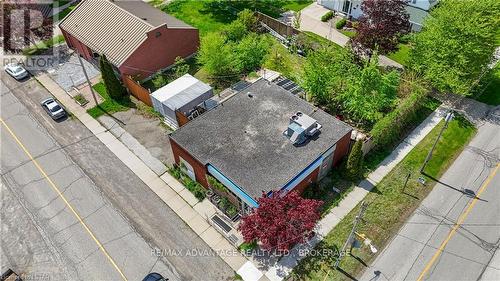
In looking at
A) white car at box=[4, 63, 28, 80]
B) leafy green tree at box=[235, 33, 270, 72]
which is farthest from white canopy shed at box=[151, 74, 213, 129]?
white car at box=[4, 63, 28, 80]

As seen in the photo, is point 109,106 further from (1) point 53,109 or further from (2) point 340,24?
(2) point 340,24

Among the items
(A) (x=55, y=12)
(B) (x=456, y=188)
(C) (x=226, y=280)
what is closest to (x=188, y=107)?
(C) (x=226, y=280)

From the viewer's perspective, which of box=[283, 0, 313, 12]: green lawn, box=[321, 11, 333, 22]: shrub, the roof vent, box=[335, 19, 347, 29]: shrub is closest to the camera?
the roof vent

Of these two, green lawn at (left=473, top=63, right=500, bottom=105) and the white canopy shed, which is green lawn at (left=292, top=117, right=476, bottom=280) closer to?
green lawn at (left=473, top=63, right=500, bottom=105)

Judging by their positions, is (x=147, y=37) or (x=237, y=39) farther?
(x=237, y=39)

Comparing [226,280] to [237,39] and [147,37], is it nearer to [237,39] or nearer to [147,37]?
[147,37]

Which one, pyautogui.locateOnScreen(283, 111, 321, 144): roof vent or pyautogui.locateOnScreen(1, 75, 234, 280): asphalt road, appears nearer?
pyautogui.locateOnScreen(1, 75, 234, 280): asphalt road
